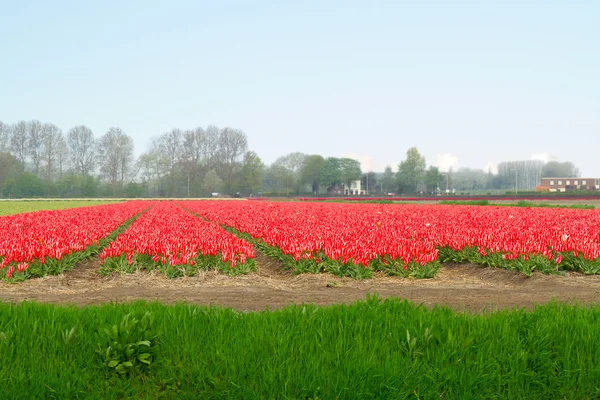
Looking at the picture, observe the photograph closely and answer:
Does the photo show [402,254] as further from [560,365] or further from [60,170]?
[60,170]

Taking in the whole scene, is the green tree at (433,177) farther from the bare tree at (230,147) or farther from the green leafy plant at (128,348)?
the green leafy plant at (128,348)

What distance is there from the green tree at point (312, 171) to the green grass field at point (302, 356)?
141588 mm

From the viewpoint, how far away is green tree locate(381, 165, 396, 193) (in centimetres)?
14800

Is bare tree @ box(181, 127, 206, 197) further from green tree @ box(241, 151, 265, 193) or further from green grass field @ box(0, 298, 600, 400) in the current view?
green grass field @ box(0, 298, 600, 400)

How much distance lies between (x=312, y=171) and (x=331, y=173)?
5.62 m

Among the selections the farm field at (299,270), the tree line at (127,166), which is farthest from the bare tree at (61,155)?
the farm field at (299,270)

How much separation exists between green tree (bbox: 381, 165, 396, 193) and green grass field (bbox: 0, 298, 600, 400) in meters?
143

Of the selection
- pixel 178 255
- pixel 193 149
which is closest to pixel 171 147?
pixel 193 149

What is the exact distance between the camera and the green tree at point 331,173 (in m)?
145

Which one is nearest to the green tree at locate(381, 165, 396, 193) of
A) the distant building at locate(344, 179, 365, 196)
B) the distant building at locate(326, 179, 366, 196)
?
the distant building at locate(326, 179, 366, 196)

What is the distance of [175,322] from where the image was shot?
5.36 metres

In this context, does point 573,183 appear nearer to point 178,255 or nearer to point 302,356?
point 178,255

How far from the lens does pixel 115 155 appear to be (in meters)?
121

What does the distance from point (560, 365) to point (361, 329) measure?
188cm
